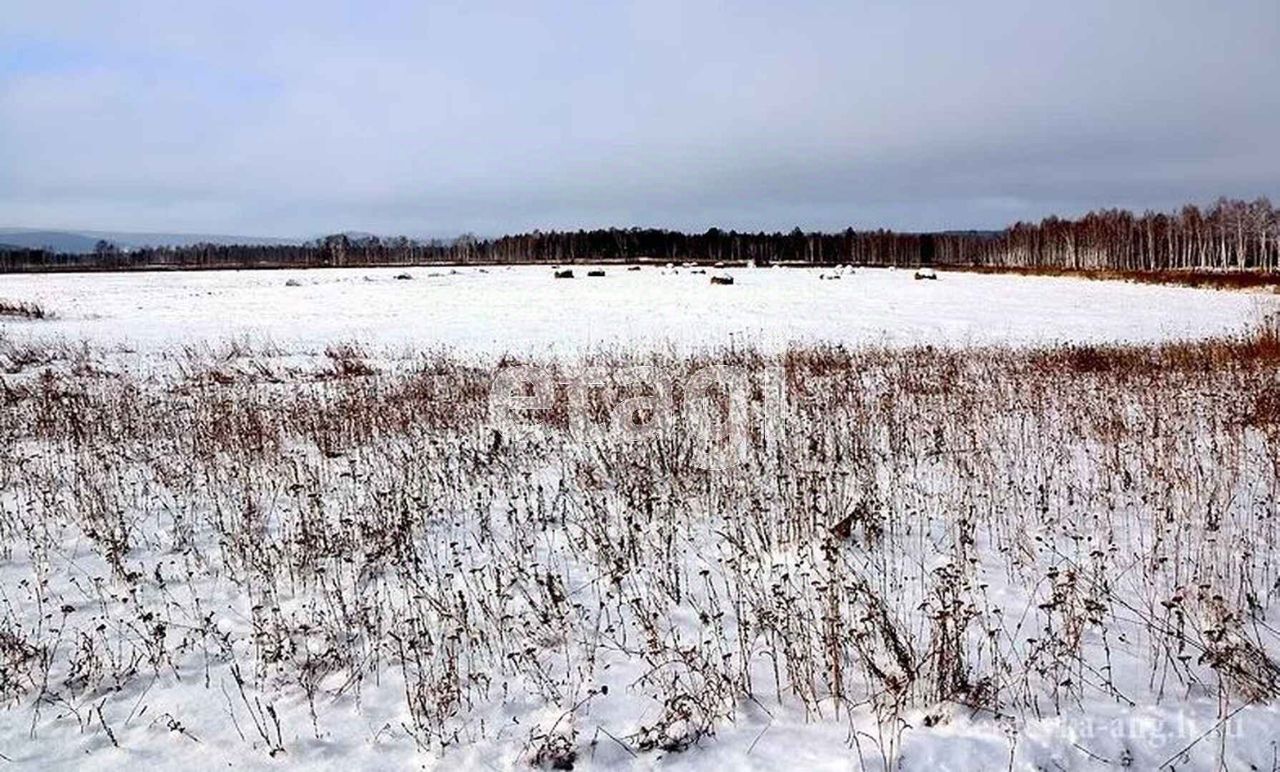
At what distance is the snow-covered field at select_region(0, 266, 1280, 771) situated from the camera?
3.80m

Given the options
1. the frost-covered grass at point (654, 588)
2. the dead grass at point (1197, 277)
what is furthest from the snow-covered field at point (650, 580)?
the dead grass at point (1197, 277)

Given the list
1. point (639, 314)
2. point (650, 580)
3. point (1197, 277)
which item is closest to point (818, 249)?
point (1197, 277)

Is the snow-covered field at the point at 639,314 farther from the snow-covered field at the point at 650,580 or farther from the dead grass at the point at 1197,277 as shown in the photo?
the snow-covered field at the point at 650,580

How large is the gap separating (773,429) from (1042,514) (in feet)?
11.9

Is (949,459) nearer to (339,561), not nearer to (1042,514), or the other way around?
(1042,514)

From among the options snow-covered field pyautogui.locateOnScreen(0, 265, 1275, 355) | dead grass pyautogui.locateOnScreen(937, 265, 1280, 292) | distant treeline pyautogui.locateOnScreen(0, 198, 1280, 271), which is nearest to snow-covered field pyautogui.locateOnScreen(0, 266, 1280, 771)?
snow-covered field pyautogui.locateOnScreen(0, 265, 1275, 355)

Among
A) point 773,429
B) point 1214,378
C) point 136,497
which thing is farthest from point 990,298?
point 136,497

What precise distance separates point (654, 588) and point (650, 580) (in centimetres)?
12

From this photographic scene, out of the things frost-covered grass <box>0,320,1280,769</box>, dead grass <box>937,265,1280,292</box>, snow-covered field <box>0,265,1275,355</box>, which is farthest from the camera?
dead grass <box>937,265,1280,292</box>

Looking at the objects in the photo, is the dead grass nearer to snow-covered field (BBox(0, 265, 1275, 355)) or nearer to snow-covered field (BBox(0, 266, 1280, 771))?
snow-covered field (BBox(0, 265, 1275, 355))

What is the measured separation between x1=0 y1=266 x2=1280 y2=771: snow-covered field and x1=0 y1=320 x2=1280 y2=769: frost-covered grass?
1.1 inches

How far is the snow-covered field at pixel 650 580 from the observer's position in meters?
3.80

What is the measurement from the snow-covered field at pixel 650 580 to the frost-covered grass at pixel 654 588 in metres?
0.03

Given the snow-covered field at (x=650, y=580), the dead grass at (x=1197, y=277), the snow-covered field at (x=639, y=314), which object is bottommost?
the snow-covered field at (x=650, y=580)
